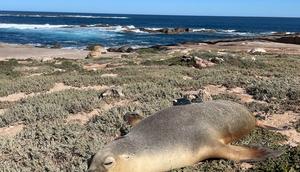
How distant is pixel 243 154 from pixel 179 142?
0.92m

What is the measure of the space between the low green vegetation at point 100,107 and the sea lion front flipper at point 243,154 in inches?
3.2

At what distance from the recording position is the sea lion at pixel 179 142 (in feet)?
16.9

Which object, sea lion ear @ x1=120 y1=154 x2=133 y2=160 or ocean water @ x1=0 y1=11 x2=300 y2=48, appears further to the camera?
ocean water @ x1=0 y1=11 x2=300 y2=48

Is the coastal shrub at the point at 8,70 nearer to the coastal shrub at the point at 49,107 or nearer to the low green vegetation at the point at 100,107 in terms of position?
the low green vegetation at the point at 100,107

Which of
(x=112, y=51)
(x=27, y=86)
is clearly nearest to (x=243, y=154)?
(x=27, y=86)

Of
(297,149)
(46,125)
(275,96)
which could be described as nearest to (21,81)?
(46,125)

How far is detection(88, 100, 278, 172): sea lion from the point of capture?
5152 millimetres

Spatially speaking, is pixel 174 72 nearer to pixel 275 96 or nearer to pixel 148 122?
pixel 275 96

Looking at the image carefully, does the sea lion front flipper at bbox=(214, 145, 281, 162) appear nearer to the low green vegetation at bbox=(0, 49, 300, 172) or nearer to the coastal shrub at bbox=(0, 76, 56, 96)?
the low green vegetation at bbox=(0, 49, 300, 172)

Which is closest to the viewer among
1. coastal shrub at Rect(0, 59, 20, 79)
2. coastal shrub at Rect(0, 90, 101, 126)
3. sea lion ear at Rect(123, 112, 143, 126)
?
sea lion ear at Rect(123, 112, 143, 126)

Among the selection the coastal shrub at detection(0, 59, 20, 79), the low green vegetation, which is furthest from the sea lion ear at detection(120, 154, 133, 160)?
the coastal shrub at detection(0, 59, 20, 79)

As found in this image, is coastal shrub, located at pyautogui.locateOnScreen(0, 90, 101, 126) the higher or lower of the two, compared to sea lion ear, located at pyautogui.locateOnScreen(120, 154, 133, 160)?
lower

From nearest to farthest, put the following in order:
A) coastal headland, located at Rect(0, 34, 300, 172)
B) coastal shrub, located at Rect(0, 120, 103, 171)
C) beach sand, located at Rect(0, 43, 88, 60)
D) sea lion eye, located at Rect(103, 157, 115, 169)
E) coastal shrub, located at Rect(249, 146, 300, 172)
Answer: sea lion eye, located at Rect(103, 157, 115, 169)
coastal shrub, located at Rect(249, 146, 300, 172)
coastal shrub, located at Rect(0, 120, 103, 171)
coastal headland, located at Rect(0, 34, 300, 172)
beach sand, located at Rect(0, 43, 88, 60)

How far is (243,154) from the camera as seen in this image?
612 centimetres
